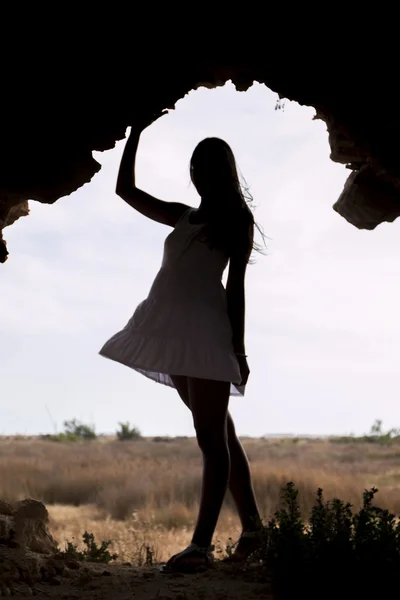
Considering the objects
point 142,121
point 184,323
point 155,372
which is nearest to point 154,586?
point 155,372

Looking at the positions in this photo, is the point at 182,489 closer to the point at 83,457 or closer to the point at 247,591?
the point at 83,457

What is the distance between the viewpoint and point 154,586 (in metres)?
3.02

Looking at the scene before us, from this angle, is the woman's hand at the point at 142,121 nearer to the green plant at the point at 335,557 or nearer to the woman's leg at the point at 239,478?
the woman's leg at the point at 239,478

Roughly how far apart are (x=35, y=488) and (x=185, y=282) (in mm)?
6333

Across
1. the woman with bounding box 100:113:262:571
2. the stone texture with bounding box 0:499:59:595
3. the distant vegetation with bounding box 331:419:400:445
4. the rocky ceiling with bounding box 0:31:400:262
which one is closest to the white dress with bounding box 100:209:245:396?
the woman with bounding box 100:113:262:571

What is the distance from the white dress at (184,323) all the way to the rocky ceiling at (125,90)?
0.66 m

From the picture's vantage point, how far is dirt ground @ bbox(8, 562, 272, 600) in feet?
9.27

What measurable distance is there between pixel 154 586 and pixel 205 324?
1.18 meters

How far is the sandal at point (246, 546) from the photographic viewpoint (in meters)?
3.36

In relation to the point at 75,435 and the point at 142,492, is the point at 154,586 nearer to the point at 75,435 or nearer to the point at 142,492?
the point at 142,492

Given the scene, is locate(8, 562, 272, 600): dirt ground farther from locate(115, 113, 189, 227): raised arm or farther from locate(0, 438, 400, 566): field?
locate(115, 113, 189, 227): raised arm

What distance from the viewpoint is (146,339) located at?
3.27m

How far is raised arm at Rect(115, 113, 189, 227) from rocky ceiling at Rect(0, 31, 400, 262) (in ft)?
0.30

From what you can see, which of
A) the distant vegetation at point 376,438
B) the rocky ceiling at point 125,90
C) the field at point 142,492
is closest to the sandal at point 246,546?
the field at point 142,492
